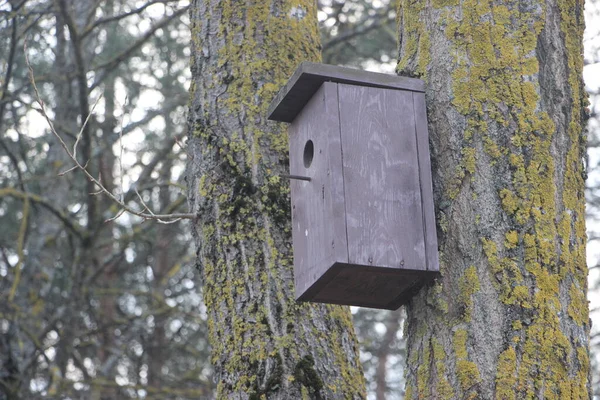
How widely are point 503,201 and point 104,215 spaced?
488 centimetres

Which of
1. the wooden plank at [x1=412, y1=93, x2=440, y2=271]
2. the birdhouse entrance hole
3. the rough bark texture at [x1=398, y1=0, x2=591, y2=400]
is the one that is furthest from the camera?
the birdhouse entrance hole

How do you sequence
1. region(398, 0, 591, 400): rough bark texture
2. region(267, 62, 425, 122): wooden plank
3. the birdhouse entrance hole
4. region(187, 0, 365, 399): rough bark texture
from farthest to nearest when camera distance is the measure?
region(187, 0, 365, 399): rough bark texture
the birdhouse entrance hole
region(267, 62, 425, 122): wooden plank
region(398, 0, 591, 400): rough bark texture

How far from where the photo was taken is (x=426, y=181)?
2.39 metres

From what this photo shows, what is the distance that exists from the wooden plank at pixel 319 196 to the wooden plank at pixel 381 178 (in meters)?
0.03

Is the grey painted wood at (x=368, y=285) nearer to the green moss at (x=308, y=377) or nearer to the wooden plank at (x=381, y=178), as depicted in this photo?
the wooden plank at (x=381, y=178)

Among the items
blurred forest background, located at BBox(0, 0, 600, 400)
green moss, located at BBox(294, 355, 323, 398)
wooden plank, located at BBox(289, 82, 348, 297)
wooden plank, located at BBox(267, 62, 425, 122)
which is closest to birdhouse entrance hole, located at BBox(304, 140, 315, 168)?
wooden plank, located at BBox(289, 82, 348, 297)

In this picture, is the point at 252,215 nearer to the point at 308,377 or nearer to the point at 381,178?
the point at 308,377

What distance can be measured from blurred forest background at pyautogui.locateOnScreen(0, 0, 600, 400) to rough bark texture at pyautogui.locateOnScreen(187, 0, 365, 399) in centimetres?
180

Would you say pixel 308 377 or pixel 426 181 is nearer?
pixel 426 181

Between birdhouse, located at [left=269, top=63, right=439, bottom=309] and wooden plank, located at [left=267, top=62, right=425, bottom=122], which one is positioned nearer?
birdhouse, located at [left=269, top=63, right=439, bottom=309]

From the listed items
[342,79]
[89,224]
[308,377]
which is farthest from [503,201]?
[89,224]

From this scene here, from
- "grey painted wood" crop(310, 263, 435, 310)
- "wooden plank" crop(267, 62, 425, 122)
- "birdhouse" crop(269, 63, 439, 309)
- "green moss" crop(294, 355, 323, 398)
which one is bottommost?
"green moss" crop(294, 355, 323, 398)

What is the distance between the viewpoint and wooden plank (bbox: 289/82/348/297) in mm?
2359

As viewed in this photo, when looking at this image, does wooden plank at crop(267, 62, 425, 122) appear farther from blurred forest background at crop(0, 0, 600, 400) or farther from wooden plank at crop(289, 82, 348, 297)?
blurred forest background at crop(0, 0, 600, 400)
